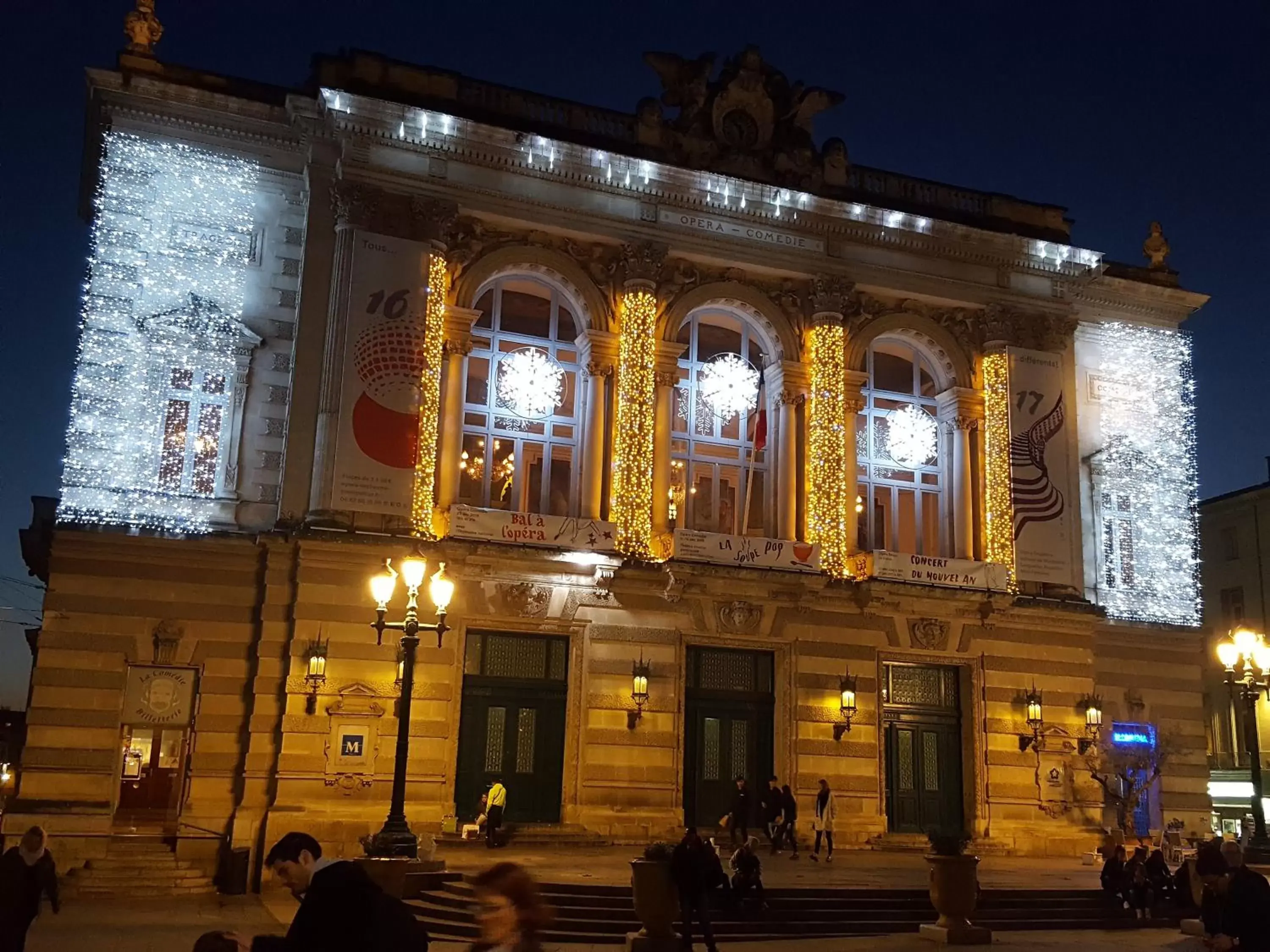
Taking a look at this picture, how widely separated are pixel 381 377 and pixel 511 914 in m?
21.0

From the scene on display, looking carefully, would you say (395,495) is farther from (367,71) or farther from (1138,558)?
(1138,558)

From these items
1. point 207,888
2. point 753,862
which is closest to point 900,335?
point 753,862

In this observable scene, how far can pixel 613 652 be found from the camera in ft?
88.3

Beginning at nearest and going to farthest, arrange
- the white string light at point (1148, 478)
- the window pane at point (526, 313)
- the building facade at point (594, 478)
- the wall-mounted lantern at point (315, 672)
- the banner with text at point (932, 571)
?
the wall-mounted lantern at point (315, 672), the building facade at point (594, 478), the banner with text at point (932, 571), the window pane at point (526, 313), the white string light at point (1148, 478)

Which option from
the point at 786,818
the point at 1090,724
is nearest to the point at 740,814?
the point at 786,818

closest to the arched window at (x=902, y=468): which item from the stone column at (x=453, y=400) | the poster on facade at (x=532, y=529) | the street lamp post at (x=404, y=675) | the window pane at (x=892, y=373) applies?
the window pane at (x=892, y=373)

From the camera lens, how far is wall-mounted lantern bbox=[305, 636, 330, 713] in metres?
24.1

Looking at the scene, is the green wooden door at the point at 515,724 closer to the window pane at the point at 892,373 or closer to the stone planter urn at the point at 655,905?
the stone planter urn at the point at 655,905

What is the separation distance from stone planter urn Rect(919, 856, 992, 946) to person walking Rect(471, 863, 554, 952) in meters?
13.4

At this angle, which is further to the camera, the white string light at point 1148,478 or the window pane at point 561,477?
the white string light at point 1148,478

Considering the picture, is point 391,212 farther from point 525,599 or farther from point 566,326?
point 525,599

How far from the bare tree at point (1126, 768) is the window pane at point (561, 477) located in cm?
1420

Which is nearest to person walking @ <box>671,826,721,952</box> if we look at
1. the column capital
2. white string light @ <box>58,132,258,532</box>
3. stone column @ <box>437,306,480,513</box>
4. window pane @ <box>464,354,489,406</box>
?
stone column @ <box>437,306,480,513</box>

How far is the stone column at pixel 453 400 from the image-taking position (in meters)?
27.0
